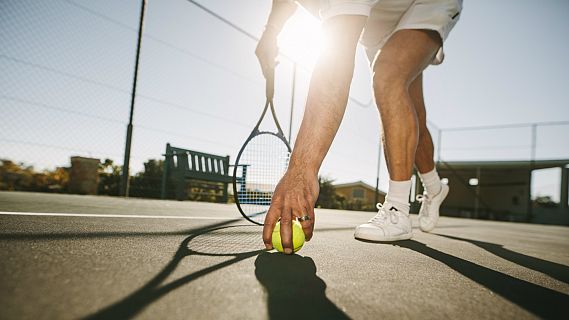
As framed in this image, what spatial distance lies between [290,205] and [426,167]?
132 cm

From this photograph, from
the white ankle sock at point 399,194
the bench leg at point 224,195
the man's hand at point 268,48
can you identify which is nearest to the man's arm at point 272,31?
the man's hand at point 268,48

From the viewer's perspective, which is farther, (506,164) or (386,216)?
(506,164)

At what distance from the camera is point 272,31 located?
1628 millimetres

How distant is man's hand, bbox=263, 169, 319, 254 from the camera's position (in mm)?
840

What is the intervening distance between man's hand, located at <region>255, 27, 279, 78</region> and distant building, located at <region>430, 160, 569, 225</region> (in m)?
13.6

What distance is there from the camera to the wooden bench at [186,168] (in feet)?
16.4

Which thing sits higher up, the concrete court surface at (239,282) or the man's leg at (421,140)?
the man's leg at (421,140)

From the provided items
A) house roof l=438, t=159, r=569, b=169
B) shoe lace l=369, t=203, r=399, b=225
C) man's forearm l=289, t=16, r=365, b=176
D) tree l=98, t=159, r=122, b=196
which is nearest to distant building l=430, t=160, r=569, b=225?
house roof l=438, t=159, r=569, b=169

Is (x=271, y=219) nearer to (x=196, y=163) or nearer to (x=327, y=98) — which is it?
(x=327, y=98)

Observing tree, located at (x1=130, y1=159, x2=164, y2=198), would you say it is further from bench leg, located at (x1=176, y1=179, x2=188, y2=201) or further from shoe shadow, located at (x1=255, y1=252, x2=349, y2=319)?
shoe shadow, located at (x1=255, y1=252, x2=349, y2=319)

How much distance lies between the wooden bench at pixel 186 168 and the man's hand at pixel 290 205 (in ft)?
13.2

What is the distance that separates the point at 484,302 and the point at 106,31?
191 inches

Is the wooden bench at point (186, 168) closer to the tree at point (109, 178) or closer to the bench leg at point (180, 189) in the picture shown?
the bench leg at point (180, 189)

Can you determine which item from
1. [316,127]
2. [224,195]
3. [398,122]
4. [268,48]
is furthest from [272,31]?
[224,195]
